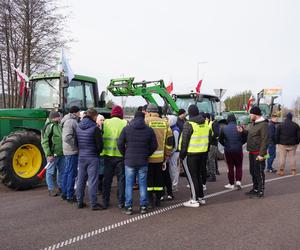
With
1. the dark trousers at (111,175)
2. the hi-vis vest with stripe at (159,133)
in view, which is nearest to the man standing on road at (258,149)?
the hi-vis vest with stripe at (159,133)

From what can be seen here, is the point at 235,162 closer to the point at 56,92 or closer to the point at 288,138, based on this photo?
the point at 288,138

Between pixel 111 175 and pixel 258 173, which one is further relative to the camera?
pixel 258 173

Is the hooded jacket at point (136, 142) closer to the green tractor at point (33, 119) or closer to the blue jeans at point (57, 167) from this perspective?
the blue jeans at point (57, 167)

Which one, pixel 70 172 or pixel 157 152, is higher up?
pixel 157 152

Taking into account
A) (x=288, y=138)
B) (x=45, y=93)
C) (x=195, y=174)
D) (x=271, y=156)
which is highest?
(x=45, y=93)

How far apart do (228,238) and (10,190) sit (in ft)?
17.6

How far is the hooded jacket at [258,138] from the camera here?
7.63 metres

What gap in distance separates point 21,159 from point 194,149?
4165mm

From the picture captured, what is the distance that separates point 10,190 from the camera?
832 cm

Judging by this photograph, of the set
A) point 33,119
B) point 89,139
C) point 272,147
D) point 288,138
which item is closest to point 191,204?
point 89,139

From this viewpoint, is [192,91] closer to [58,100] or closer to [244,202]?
[58,100]

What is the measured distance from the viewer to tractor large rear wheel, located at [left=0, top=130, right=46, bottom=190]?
8.05 m

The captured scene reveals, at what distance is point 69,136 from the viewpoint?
277 inches

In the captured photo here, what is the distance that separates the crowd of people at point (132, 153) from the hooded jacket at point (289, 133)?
367 cm
